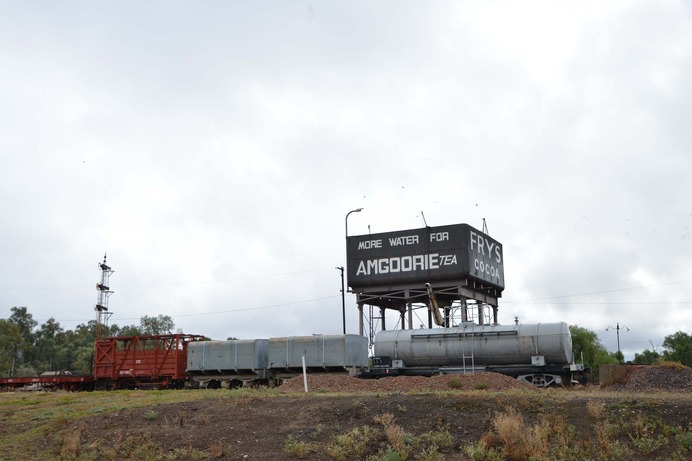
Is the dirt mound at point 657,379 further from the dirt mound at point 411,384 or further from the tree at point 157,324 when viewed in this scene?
the tree at point 157,324

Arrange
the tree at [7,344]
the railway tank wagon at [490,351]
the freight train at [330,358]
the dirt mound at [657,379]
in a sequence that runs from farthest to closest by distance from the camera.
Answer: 1. the tree at [7,344]
2. the freight train at [330,358]
3. the railway tank wagon at [490,351]
4. the dirt mound at [657,379]

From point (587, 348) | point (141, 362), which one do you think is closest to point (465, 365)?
point (141, 362)

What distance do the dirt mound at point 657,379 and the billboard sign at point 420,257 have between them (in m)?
16.5

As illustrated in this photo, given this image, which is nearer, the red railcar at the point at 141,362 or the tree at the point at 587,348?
the red railcar at the point at 141,362

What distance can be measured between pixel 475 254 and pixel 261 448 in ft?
110

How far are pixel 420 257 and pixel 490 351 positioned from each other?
575 inches

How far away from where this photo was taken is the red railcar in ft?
153

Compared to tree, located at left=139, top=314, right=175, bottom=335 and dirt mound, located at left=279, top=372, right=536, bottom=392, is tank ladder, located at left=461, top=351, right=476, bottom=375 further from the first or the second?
tree, located at left=139, top=314, right=175, bottom=335

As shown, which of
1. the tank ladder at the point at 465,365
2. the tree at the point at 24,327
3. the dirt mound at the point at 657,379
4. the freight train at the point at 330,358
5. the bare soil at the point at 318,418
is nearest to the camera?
the bare soil at the point at 318,418

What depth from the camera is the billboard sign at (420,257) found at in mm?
49125

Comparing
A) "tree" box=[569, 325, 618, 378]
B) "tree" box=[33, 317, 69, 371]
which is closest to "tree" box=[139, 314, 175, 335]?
"tree" box=[33, 317, 69, 371]

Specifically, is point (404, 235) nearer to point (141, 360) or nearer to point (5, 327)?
point (141, 360)

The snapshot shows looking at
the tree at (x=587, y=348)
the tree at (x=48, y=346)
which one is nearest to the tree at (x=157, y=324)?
the tree at (x=48, y=346)

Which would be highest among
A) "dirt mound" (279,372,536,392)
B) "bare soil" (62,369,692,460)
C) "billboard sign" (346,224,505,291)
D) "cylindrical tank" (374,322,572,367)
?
"billboard sign" (346,224,505,291)
